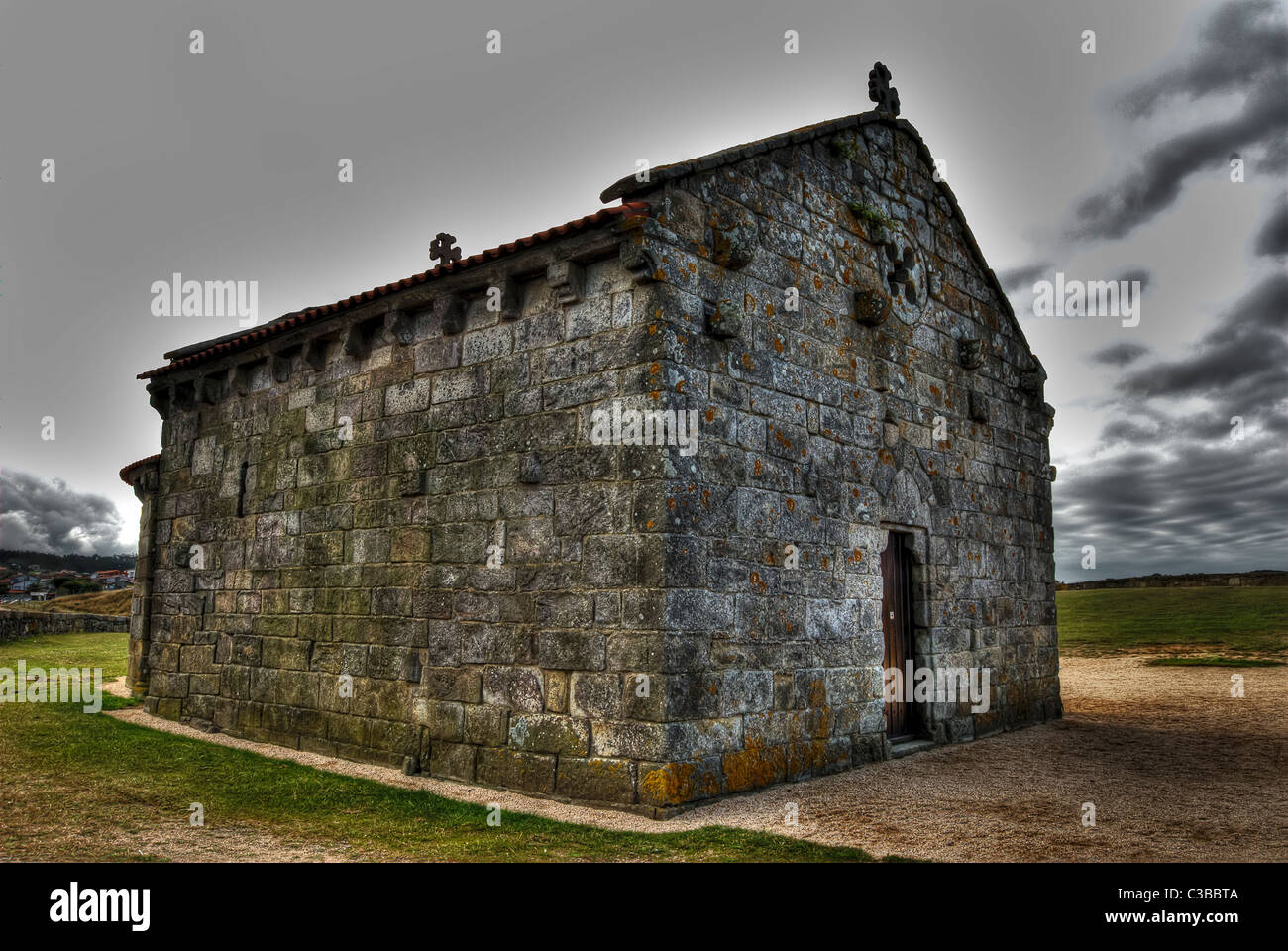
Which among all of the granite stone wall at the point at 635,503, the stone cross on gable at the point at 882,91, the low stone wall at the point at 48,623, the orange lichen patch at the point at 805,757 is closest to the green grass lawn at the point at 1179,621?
the granite stone wall at the point at 635,503

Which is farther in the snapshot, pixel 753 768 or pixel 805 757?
pixel 805 757

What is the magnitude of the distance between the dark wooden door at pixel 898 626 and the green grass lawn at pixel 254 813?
13.1ft

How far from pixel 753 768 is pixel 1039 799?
2235 mm

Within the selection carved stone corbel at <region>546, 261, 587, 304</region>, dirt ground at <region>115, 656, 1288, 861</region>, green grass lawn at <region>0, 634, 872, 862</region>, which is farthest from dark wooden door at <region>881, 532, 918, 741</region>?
carved stone corbel at <region>546, 261, 587, 304</region>

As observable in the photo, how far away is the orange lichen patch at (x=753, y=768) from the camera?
680 centimetres

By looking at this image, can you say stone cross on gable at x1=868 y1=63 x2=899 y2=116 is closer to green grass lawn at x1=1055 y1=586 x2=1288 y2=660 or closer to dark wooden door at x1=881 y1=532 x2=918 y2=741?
dark wooden door at x1=881 y1=532 x2=918 y2=741

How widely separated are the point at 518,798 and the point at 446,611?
1.81 metres

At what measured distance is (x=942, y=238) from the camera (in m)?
11.0

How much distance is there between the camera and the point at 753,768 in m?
7.02

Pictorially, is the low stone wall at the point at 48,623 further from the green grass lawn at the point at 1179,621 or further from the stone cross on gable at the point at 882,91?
the green grass lawn at the point at 1179,621

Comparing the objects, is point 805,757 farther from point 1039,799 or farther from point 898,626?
point 898,626

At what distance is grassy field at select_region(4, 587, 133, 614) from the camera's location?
3234 cm

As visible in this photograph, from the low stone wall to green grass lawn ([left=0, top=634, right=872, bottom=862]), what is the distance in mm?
15675

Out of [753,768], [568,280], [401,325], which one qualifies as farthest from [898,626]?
[401,325]
